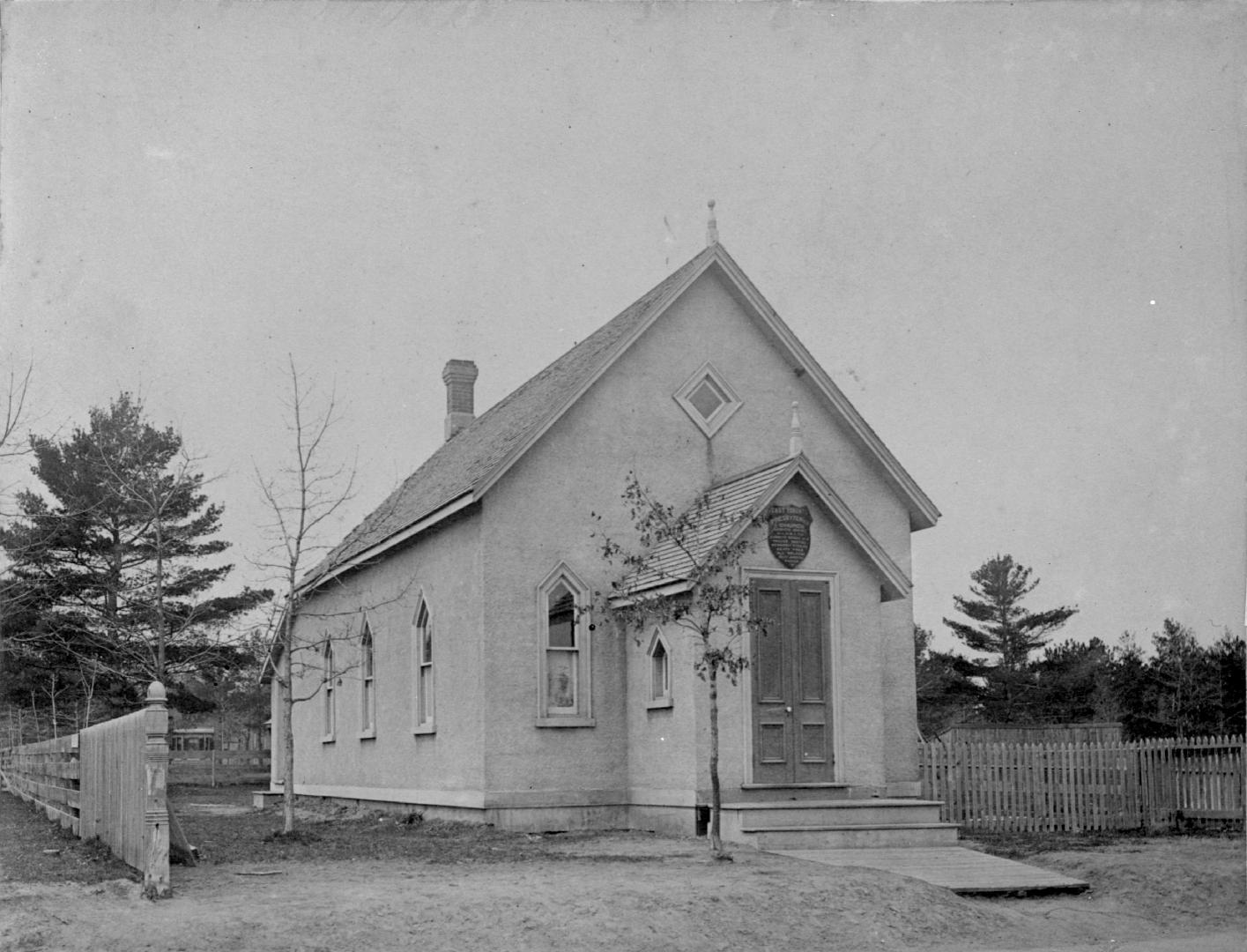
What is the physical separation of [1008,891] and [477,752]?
821cm

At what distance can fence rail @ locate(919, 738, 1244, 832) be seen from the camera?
23078 mm

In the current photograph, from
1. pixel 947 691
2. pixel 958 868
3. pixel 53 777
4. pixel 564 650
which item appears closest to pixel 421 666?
pixel 564 650

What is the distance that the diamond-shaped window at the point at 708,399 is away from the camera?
74.1 ft

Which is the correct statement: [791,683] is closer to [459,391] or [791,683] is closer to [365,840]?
[365,840]

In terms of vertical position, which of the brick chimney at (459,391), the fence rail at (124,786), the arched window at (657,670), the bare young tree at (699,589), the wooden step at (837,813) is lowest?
the wooden step at (837,813)

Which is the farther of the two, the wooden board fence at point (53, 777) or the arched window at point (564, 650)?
the arched window at point (564, 650)

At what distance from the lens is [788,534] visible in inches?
781

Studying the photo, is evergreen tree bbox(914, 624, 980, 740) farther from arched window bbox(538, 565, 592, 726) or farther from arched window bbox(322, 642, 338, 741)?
arched window bbox(538, 565, 592, 726)

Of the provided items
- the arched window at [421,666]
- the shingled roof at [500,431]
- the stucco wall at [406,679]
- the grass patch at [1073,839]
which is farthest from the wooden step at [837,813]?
the arched window at [421,666]

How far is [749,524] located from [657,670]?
2.80 meters

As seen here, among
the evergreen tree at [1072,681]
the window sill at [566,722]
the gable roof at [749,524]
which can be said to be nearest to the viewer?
the gable roof at [749,524]

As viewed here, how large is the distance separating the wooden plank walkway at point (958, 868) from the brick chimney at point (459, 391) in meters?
17.7

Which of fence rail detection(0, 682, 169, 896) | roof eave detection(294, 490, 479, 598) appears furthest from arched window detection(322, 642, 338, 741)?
fence rail detection(0, 682, 169, 896)

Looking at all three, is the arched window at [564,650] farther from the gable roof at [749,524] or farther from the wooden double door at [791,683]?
the wooden double door at [791,683]
